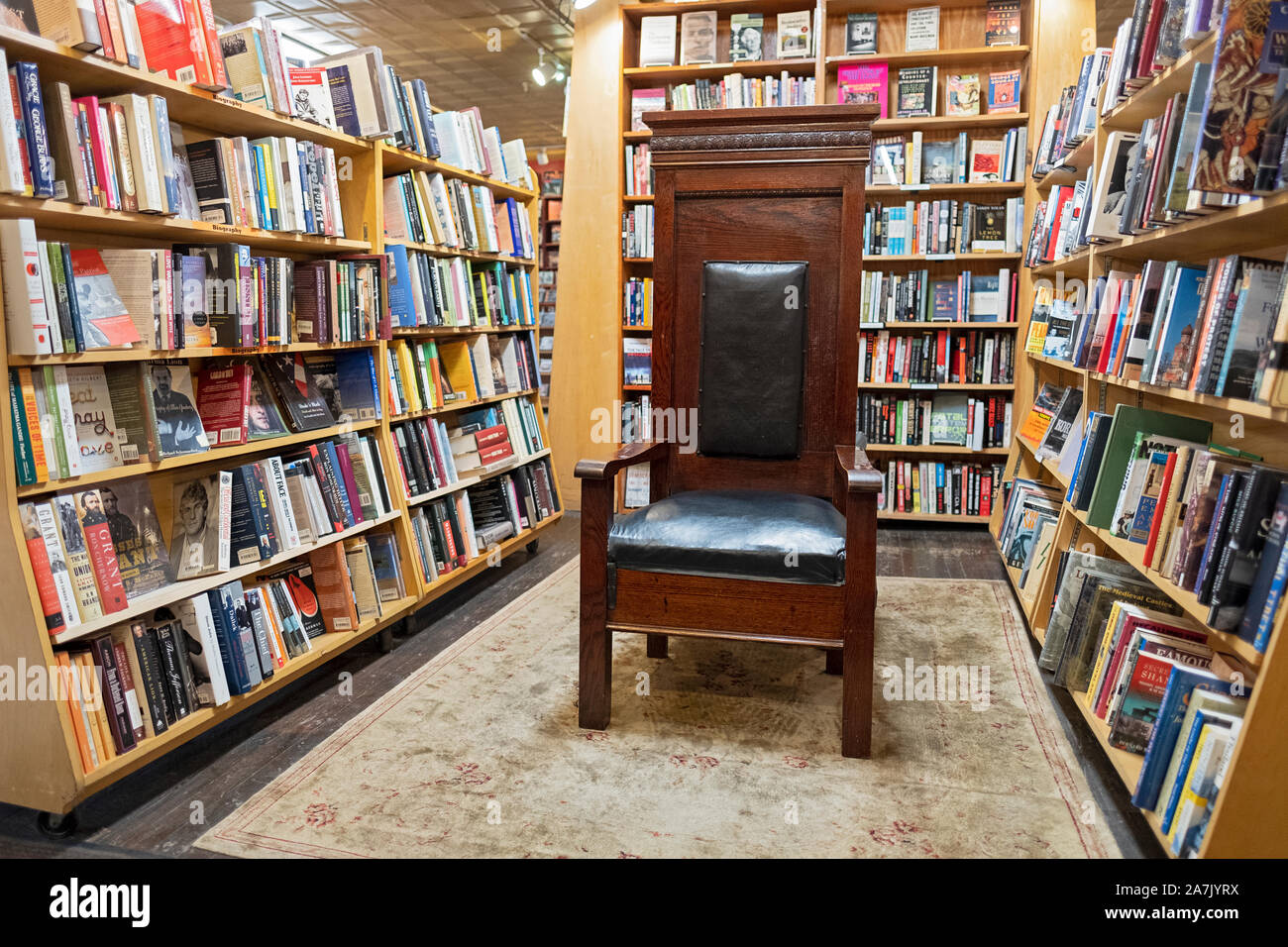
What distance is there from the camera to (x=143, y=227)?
6.86 ft

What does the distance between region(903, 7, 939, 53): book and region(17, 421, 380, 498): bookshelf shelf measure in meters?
3.65

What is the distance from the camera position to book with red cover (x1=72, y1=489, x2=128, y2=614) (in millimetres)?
1951

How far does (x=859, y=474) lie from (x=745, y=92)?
3358 mm

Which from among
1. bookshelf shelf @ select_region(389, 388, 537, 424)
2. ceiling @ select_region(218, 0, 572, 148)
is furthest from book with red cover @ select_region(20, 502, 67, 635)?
ceiling @ select_region(218, 0, 572, 148)

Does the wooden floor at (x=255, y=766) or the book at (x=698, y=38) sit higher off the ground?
the book at (x=698, y=38)

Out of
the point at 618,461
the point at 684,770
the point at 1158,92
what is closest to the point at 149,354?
the point at 618,461

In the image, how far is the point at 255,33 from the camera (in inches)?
95.7

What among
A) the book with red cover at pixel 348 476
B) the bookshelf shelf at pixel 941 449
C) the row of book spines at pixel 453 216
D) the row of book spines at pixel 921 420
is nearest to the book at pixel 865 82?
the row of book spines at pixel 921 420

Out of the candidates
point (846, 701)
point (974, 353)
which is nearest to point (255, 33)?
point (846, 701)

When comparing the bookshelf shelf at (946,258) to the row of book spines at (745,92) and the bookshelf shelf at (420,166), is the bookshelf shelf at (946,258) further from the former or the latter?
the bookshelf shelf at (420,166)

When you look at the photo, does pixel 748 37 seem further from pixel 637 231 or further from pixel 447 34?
pixel 447 34

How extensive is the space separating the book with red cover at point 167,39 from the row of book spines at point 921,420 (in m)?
3.56

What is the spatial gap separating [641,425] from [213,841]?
359 cm

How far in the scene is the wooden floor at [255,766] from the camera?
1.83 meters
